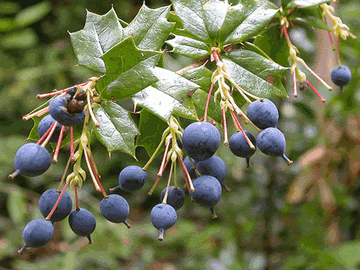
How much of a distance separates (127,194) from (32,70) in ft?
4.52

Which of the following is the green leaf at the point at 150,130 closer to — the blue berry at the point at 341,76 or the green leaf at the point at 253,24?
the green leaf at the point at 253,24

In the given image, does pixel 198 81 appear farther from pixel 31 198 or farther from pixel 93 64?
pixel 31 198

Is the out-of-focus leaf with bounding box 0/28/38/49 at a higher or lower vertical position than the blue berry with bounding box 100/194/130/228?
lower

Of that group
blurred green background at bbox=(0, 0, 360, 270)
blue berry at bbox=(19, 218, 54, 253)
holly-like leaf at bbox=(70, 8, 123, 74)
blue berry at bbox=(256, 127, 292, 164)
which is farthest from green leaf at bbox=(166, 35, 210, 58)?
blurred green background at bbox=(0, 0, 360, 270)

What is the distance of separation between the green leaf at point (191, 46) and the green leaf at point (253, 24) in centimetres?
6

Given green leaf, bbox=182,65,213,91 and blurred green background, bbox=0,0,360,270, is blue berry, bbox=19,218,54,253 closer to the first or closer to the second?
green leaf, bbox=182,65,213,91

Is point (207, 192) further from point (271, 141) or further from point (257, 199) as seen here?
point (257, 199)

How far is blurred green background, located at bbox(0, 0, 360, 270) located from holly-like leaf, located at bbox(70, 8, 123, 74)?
47.5 inches

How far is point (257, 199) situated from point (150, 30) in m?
1.80

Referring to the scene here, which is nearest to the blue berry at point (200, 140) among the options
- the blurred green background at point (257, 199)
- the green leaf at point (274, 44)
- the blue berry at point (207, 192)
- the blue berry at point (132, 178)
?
the blue berry at point (207, 192)

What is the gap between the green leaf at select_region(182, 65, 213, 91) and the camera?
85cm

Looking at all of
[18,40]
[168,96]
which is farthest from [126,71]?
[18,40]

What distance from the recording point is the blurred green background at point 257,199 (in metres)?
2.24

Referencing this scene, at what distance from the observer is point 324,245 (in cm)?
249
